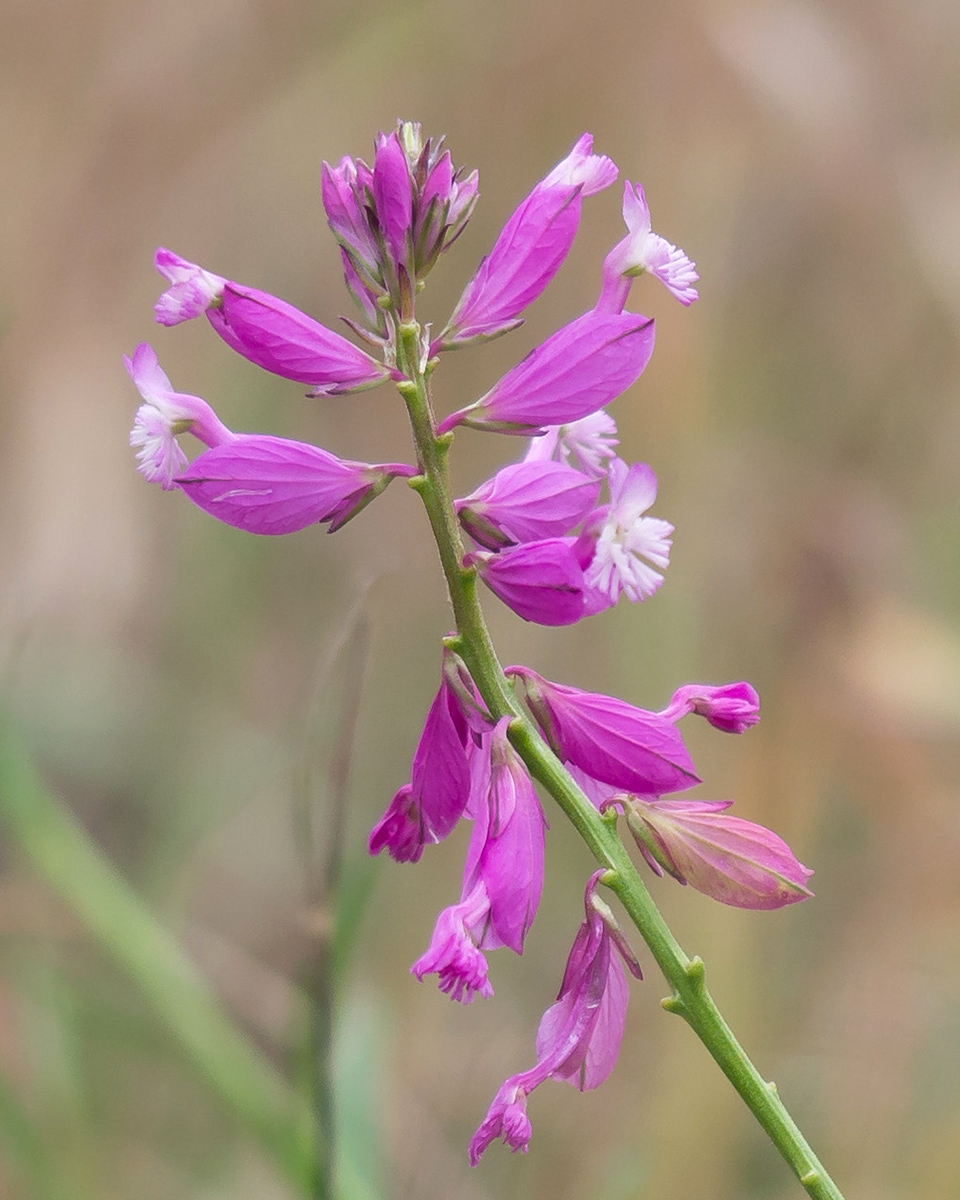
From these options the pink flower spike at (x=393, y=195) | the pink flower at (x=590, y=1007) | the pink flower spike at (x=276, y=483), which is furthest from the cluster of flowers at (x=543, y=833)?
the pink flower spike at (x=393, y=195)

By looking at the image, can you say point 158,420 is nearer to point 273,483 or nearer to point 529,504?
point 273,483

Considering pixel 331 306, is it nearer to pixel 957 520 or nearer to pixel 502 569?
pixel 957 520

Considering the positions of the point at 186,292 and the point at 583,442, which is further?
the point at 583,442

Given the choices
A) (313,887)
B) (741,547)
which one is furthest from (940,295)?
(313,887)

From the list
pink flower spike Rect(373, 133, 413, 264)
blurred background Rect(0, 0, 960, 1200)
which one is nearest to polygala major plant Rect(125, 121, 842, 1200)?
pink flower spike Rect(373, 133, 413, 264)

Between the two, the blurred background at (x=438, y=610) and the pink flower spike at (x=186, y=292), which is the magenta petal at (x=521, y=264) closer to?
the pink flower spike at (x=186, y=292)

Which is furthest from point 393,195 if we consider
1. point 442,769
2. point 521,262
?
point 442,769

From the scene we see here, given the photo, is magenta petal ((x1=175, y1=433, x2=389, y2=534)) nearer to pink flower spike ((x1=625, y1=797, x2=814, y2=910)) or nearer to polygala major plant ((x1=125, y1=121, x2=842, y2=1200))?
polygala major plant ((x1=125, y1=121, x2=842, y2=1200))
